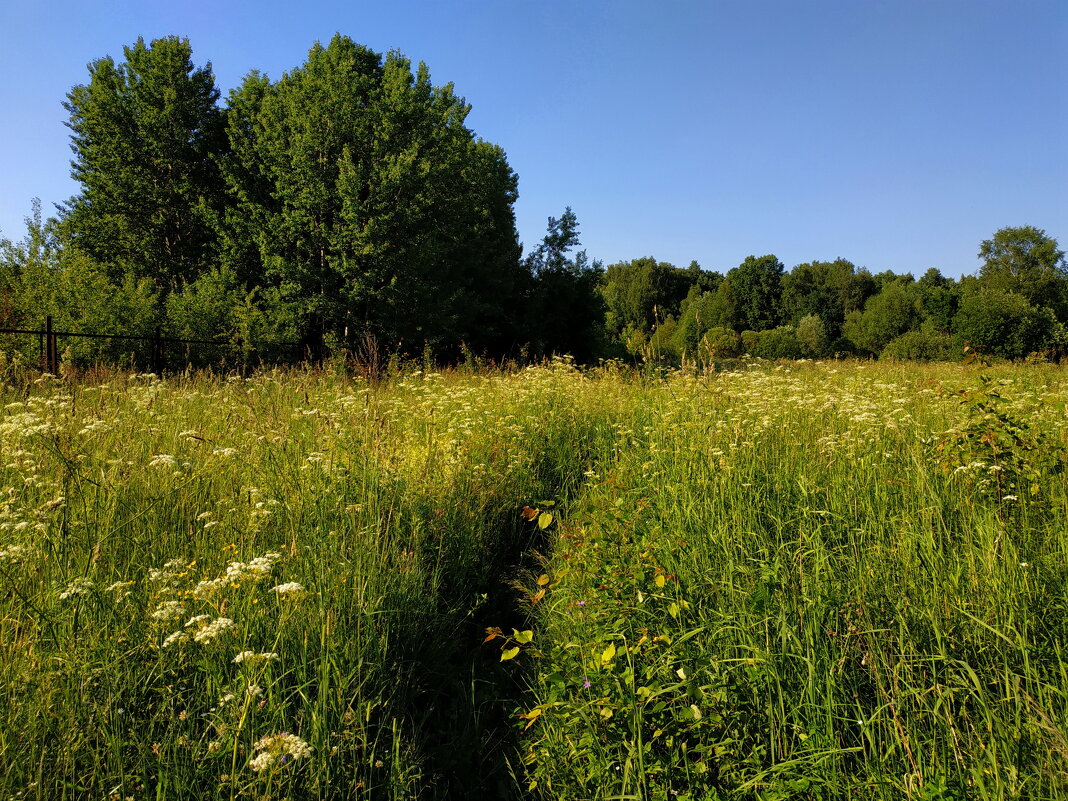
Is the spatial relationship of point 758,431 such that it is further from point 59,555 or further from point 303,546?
point 59,555

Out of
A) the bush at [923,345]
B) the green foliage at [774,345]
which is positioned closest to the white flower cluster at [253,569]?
A: the bush at [923,345]

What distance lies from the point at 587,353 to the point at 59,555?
3226 centimetres

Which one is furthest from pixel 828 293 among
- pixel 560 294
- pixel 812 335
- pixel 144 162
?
pixel 144 162

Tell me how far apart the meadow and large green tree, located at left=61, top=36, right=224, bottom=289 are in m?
21.2

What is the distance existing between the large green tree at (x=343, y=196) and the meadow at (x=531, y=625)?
1454 cm

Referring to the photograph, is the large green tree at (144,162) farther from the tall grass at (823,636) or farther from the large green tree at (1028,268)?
the large green tree at (1028,268)

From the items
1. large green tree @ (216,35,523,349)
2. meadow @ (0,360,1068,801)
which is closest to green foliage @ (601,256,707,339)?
large green tree @ (216,35,523,349)

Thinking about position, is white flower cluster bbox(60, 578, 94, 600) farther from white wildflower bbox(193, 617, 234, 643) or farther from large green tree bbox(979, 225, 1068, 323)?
large green tree bbox(979, 225, 1068, 323)

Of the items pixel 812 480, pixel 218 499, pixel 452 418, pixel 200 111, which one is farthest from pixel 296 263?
pixel 812 480

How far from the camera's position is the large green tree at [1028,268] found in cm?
4691

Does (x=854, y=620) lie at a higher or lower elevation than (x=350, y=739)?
higher

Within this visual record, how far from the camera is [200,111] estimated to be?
22531 millimetres

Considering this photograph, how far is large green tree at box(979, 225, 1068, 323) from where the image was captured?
46.9 metres

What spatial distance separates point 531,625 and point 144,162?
2662 centimetres
